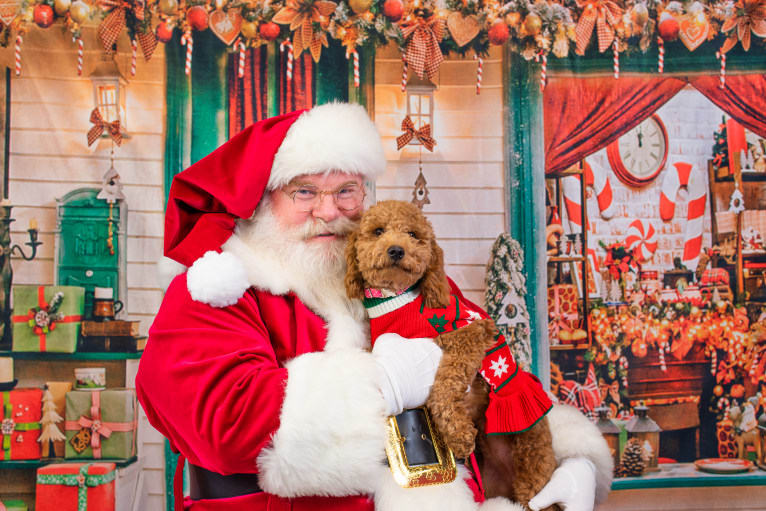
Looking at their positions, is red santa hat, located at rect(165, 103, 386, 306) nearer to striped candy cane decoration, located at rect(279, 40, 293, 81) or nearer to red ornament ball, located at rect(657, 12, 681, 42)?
striped candy cane decoration, located at rect(279, 40, 293, 81)

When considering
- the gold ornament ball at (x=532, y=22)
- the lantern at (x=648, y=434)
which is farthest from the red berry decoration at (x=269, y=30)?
the lantern at (x=648, y=434)

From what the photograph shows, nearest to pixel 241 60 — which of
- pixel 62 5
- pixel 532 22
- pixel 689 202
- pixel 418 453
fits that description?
pixel 62 5

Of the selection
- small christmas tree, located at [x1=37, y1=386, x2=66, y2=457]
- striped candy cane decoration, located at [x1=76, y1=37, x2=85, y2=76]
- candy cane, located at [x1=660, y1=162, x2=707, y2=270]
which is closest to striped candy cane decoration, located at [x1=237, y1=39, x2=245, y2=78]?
striped candy cane decoration, located at [x1=76, y1=37, x2=85, y2=76]

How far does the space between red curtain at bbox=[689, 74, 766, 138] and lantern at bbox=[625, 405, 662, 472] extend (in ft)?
5.08

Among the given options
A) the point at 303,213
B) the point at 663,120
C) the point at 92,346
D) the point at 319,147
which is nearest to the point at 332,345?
the point at 303,213

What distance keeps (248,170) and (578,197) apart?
181 centimetres

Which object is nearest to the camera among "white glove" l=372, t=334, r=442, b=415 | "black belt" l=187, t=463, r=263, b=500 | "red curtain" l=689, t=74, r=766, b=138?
"white glove" l=372, t=334, r=442, b=415

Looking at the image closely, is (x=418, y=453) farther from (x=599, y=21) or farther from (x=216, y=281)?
(x=599, y=21)

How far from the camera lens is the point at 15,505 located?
2895 mm

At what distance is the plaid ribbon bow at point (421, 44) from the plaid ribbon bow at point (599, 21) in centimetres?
71

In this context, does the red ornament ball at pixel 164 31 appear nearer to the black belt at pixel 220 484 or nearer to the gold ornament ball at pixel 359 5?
the gold ornament ball at pixel 359 5

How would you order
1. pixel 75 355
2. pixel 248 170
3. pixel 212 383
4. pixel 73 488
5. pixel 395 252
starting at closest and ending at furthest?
pixel 212 383 < pixel 395 252 < pixel 248 170 < pixel 73 488 < pixel 75 355

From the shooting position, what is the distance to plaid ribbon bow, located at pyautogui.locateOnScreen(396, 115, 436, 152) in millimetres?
3061

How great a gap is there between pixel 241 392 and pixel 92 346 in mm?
1715
